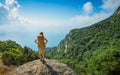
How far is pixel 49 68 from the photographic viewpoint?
22312 millimetres

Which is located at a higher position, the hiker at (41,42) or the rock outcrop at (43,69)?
the hiker at (41,42)

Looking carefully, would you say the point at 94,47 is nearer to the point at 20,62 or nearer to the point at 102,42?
the point at 102,42

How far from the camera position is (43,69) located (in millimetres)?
22078

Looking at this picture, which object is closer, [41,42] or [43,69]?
[43,69]

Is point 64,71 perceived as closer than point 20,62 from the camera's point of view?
Yes

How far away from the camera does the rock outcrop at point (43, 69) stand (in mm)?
21922

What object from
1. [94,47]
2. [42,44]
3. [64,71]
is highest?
[94,47]

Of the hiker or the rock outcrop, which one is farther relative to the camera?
the hiker

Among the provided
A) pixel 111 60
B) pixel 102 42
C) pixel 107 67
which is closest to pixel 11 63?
pixel 107 67

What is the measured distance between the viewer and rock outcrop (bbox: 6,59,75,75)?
21.9 meters

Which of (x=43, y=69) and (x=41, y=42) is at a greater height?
(x=41, y=42)

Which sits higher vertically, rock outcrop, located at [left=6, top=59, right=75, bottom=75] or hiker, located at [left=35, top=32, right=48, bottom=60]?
hiker, located at [left=35, top=32, right=48, bottom=60]

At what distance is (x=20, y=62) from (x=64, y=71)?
3678 centimetres

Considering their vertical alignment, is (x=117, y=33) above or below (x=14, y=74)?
above
